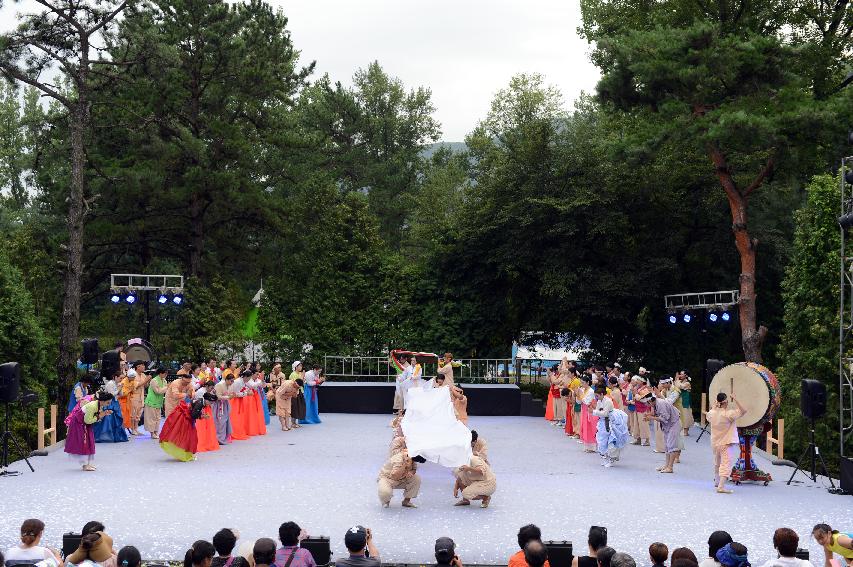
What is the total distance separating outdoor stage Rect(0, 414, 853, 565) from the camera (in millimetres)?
10812

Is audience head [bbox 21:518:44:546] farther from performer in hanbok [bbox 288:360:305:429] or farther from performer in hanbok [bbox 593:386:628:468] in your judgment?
performer in hanbok [bbox 288:360:305:429]

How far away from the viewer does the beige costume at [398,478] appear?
40.9ft

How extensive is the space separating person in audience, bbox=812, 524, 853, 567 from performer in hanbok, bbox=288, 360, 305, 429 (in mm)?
15296

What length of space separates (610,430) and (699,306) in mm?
11213

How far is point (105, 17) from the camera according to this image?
933 inches

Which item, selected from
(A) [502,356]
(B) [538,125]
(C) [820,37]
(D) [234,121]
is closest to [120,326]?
(D) [234,121]

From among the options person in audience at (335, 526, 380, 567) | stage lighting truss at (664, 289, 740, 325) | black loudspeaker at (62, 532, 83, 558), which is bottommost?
black loudspeaker at (62, 532, 83, 558)

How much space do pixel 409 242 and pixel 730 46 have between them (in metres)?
26.0

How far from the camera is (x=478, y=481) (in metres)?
12.8

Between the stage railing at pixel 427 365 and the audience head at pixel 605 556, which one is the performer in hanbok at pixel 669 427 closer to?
the audience head at pixel 605 556

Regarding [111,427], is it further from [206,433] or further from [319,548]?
[319,548]

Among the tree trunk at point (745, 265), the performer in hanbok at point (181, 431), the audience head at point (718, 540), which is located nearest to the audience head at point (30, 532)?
the audience head at point (718, 540)

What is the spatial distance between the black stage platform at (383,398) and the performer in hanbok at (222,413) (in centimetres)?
732

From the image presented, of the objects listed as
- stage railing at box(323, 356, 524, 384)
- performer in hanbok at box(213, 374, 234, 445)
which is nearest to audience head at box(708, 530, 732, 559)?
performer in hanbok at box(213, 374, 234, 445)
